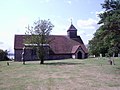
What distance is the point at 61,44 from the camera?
250ft

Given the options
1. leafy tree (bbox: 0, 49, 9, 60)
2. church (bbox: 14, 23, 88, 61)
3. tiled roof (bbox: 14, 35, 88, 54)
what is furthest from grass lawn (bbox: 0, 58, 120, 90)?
leafy tree (bbox: 0, 49, 9, 60)

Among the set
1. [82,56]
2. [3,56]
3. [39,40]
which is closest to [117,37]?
[39,40]

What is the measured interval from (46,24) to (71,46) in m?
26.5

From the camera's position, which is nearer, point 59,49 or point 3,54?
point 59,49

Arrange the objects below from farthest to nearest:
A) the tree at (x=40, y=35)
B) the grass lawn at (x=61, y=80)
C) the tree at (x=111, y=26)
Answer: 1. the tree at (x=40, y=35)
2. the tree at (x=111, y=26)
3. the grass lawn at (x=61, y=80)

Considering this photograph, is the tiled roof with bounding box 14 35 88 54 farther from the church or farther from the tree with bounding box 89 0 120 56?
the tree with bounding box 89 0 120 56

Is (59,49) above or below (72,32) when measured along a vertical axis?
below

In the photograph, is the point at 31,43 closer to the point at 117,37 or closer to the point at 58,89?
the point at 117,37

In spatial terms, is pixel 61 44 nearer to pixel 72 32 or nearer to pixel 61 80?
pixel 72 32

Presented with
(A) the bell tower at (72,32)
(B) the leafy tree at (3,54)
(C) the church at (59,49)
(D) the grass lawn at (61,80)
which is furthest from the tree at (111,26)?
(B) the leafy tree at (3,54)

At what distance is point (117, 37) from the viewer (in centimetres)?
3200

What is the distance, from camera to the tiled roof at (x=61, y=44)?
73175 millimetres

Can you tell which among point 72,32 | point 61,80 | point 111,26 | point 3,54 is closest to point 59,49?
point 72,32

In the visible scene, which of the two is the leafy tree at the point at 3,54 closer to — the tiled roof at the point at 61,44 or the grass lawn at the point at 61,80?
the tiled roof at the point at 61,44
